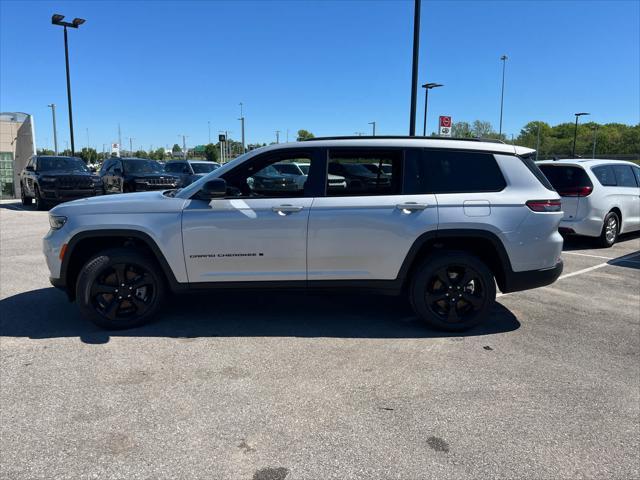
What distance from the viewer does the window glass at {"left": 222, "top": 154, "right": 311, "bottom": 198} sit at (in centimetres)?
463

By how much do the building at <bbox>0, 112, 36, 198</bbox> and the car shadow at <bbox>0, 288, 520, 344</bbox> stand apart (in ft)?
65.5

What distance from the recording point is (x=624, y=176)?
9609 mm

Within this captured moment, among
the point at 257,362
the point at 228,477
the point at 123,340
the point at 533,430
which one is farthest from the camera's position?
the point at 123,340

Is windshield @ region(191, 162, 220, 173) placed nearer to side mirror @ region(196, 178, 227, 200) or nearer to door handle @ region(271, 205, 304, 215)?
side mirror @ region(196, 178, 227, 200)

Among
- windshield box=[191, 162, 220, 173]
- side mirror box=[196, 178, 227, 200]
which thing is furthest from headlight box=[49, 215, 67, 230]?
windshield box=[191, 162, 220, 173]

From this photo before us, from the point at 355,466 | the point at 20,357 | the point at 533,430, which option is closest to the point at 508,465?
the point at 533,430

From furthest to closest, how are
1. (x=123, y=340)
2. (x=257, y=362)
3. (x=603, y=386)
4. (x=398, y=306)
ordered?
1. (x=398, y=306)
2. (x=123, y=340)
3. (x=257, y=362)
4. (x=603, y=386)

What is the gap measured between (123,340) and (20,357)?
0.80 meters


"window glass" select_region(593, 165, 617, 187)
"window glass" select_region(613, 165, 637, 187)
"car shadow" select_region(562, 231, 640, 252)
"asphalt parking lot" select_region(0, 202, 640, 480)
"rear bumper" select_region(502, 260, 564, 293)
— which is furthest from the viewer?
"window glass" select_region(613, 165, 637, 187)

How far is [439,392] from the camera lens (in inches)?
137

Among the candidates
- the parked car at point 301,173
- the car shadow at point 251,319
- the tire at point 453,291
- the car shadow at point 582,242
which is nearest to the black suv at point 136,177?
the car shadow at point 251,319

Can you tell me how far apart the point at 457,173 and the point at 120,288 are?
336 centimetres

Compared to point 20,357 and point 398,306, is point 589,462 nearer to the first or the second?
point 398,306

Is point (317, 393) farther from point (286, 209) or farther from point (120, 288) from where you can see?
point (120, 288)
